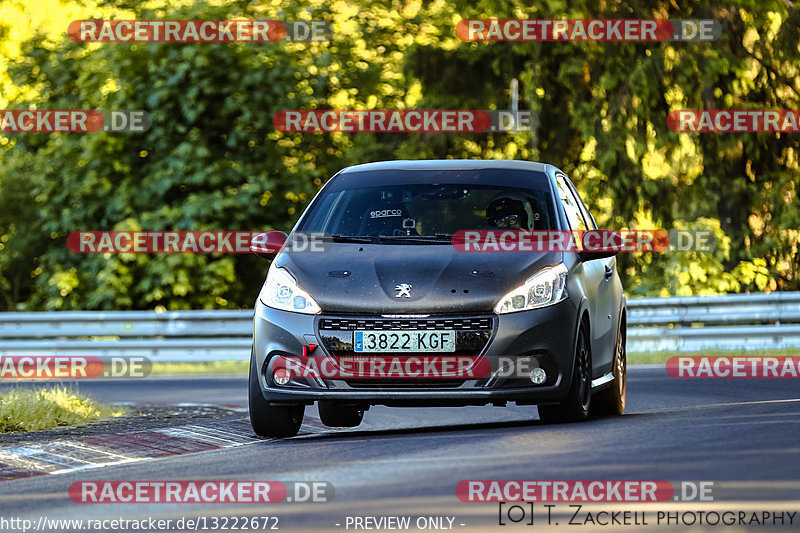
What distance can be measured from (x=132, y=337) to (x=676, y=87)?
34.1 ft

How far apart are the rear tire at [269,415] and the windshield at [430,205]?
3.86 feet

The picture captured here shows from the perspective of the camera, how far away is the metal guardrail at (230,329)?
21219 millimetres

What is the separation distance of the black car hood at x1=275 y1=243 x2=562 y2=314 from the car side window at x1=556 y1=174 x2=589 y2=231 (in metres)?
1.04

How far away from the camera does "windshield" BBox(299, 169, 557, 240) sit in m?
10.1

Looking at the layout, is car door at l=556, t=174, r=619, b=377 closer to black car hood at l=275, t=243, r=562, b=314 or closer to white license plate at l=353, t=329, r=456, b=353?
black car hood at l=275, t=243, r=562, b=314

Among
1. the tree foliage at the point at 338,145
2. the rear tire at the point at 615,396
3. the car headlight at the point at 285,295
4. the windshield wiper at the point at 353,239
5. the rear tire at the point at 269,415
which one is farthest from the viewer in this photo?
the tree foliage at the point at 338,145

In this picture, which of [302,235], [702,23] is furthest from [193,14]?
[302,235]

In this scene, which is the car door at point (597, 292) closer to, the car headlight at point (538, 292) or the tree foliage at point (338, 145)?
the car headlight at point (538, 292)

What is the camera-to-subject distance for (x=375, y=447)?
901cm

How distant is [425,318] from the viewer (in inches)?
360

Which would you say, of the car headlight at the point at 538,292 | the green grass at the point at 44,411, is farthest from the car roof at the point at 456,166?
the green grass at the point at 44,411

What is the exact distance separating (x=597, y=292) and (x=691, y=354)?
1121cm

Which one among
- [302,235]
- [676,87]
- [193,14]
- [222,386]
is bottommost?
[222,386]

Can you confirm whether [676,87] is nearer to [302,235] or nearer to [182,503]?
[302,235]
